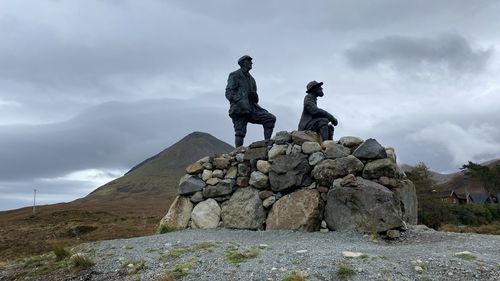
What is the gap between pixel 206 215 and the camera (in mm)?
12836

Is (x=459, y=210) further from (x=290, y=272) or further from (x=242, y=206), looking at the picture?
(x=290, y=272)

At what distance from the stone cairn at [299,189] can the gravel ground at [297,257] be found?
2.14 ft

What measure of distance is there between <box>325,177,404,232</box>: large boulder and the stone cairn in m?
0.02

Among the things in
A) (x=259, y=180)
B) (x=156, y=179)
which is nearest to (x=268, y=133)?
(x=259, y=180)

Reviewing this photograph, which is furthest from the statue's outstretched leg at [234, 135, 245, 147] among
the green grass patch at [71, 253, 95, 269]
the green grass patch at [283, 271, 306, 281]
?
the green grass patch at [283, 271, 306, 281]

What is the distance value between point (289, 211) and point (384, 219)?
244 cm

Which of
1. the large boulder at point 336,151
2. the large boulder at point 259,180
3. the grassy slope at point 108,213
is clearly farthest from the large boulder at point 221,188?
the grassy slope at point 108,213

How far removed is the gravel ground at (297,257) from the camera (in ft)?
22.2

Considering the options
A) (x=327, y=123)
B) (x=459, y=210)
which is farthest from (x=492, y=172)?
(x=327, y=123)

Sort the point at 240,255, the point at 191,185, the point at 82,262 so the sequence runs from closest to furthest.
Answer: the point at 240,255 < the point at 82,262 < the point at 191,185

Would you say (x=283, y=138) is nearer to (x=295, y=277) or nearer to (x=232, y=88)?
(x=232, y=88)

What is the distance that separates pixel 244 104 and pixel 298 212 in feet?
13.9

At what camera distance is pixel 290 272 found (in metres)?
6.91

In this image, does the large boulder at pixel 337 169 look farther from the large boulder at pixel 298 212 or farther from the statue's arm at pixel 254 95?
the statue's arm at pixel 254 95
